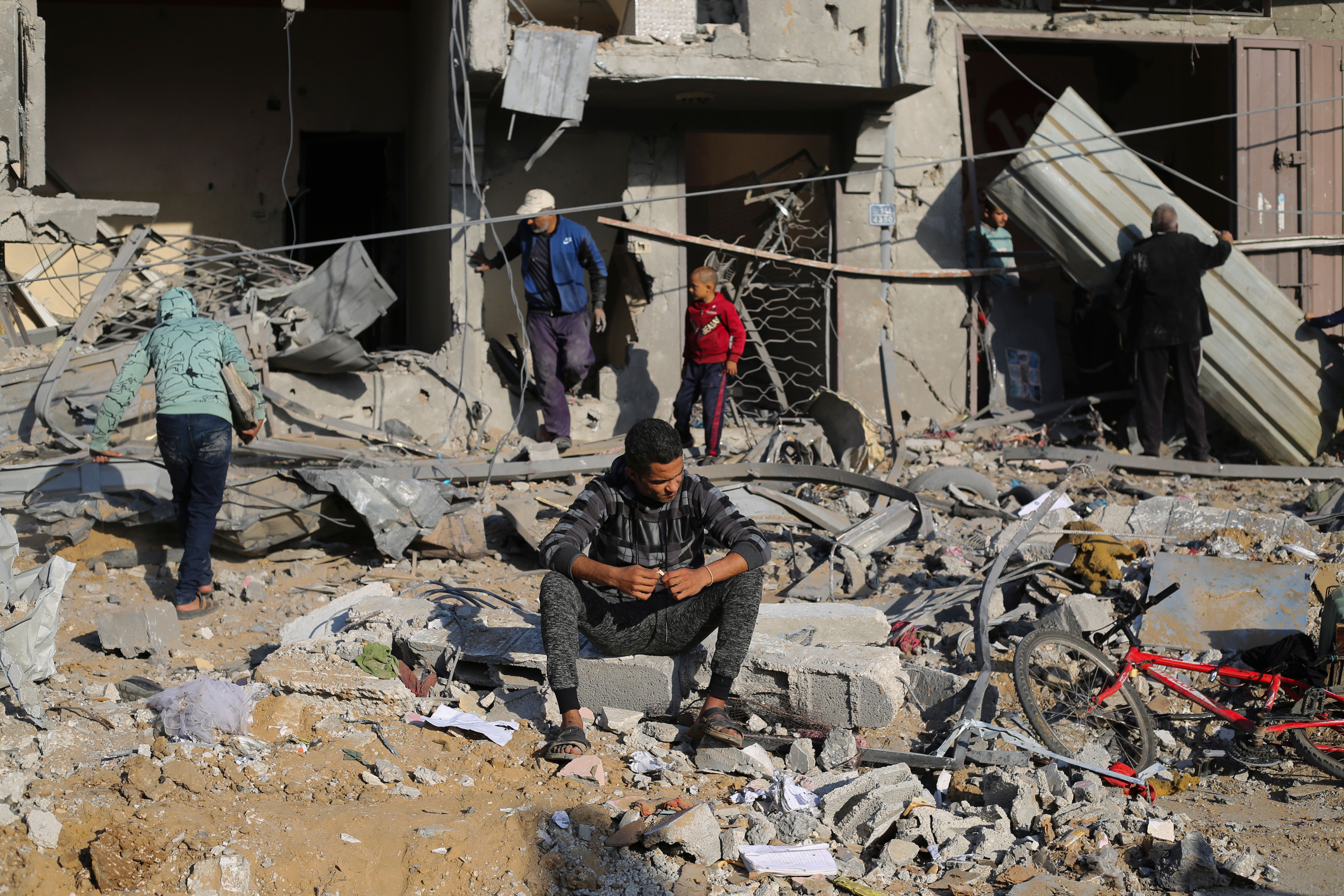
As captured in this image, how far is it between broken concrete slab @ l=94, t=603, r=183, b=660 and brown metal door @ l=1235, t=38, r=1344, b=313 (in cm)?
940

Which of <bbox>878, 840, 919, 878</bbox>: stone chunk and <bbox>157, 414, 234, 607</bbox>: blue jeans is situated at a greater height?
<bbox>157, 414, 234, 607</bbox>: blue jeans

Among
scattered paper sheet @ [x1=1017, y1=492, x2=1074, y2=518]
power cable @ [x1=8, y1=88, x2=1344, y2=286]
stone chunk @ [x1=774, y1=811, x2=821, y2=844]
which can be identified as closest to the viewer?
stone chunk @ [x1=774, y1=811, x2=821, y2=844]

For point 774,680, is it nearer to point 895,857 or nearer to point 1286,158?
point 895,857

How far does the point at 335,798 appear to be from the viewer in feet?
12.4

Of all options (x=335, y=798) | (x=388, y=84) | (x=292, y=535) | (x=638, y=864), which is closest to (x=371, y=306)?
(x=292, y=535)

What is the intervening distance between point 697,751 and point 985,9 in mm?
8952

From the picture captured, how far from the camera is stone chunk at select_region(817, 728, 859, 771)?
4066 millimetres

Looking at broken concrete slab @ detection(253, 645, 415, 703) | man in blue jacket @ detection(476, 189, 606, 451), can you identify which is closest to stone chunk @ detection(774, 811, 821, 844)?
broken concrete slab @ detection(253, 645, 415, 703)

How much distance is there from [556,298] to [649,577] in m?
5.08

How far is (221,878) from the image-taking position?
317cm

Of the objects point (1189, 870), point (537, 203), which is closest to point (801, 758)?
point (1189, 870)

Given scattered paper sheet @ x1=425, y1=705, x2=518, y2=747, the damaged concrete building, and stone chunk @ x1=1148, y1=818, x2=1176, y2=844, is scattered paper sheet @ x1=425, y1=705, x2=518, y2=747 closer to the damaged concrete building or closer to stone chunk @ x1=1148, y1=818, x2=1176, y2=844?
stone chunk @ x1=1148, y1=818, x2=1176, y2=844

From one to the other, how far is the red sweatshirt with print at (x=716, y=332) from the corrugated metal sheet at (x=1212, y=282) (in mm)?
2822

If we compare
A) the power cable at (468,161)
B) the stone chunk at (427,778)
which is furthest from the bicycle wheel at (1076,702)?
the power cable at (468,161)
